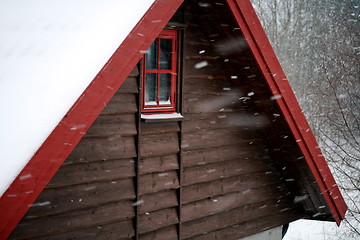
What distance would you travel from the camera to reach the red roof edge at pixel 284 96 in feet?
15.8

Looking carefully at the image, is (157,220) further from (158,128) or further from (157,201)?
(158,128)

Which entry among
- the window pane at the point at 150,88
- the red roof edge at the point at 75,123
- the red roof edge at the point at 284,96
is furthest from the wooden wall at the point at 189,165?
the red roof edge at the point at 75,123

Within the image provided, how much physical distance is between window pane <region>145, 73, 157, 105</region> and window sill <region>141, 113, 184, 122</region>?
0.72ft

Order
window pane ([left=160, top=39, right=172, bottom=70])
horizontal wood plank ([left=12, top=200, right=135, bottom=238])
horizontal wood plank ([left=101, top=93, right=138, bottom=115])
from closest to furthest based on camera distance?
1. horizontal wood plank ([left=12, top=200, right=135, bottom=238])
2. horizontal wood plank ([left=101, top=93, right=138, bottom=115])
3. window pane ([left=160, top=39, right=172, bottom=70])

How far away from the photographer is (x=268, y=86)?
511 centimetres

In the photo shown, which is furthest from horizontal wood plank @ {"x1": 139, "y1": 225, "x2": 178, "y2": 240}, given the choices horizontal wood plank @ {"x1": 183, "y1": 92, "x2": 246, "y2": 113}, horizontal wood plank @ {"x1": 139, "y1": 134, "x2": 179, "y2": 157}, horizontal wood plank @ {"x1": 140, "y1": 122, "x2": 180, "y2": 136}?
horizontal wood plank @ {"x1": 183, "y1": 92, "x2": 246, "y2": 113}

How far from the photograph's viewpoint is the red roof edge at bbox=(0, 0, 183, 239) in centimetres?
289

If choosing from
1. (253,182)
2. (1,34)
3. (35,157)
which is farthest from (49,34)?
(253,182)

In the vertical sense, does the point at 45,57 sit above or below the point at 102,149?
above

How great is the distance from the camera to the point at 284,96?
5223 mm

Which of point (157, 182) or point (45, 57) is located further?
point (157, 182)

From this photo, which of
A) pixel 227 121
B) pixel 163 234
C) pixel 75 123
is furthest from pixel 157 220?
pixel 75 123

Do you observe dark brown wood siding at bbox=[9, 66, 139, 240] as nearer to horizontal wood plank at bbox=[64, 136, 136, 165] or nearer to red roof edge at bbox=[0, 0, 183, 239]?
horizontal wood plank at bbox=[64, 136, 136, 165]

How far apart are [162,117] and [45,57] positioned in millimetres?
1971
